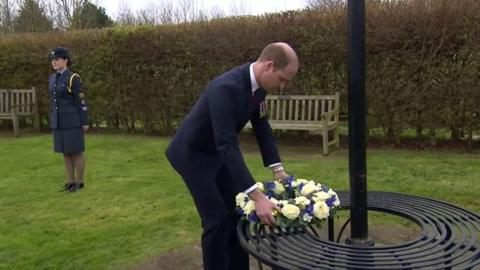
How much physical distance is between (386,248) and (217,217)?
1.01m

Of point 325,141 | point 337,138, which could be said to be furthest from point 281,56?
point 337,138

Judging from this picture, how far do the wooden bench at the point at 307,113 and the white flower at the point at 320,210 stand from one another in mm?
5643

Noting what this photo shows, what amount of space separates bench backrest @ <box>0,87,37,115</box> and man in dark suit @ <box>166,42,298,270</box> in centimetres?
976

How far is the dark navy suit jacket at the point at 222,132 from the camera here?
2.87 m

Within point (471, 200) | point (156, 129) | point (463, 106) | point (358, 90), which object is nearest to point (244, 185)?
point (358, 90)

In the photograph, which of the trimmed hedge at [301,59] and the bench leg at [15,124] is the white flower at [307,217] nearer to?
the trimmed hedge at [301,59]

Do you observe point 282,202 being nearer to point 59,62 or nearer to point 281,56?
point 281,56

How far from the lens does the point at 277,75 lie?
286cm

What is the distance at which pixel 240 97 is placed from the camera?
9.65 feet

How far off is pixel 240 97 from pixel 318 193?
73 centimetres

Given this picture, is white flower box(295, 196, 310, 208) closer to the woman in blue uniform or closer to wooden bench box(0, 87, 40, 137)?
the woman in blue uniform

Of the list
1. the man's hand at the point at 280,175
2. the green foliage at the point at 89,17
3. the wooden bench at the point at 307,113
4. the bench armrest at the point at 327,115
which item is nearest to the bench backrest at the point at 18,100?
the wooden bench at the point at 307,113

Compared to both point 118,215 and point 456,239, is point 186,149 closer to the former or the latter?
point 456,239

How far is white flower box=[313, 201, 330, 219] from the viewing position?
3008mm
